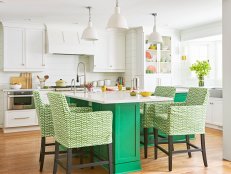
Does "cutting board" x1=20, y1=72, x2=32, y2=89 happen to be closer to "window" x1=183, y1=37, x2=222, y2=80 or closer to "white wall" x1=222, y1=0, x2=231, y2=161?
"window" x1=183, y1=37, x2=222, y2=80

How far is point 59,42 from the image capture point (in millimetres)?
6551

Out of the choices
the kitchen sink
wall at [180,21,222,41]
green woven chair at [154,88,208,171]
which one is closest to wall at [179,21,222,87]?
wall at [180,21,222,41]

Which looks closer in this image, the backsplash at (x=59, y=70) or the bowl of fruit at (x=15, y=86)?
the bowl of fruit at (x=15, y=86)

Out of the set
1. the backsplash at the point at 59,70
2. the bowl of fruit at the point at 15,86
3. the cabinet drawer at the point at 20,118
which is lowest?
the cabinet drawer at the point at 20,118

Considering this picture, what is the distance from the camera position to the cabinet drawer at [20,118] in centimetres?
589

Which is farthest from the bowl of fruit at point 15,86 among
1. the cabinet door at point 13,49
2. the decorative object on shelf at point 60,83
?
the decorative object on shelf at point 60,83

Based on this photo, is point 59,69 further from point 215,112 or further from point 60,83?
point 215,112

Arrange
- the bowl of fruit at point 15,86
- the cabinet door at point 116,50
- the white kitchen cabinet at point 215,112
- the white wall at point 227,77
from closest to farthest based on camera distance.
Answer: the white wall at point 227,77 → the white kitchen cabinet at point 215,112 → the bowl of fruit at point 15,86 → the cabinet door at point 116,50

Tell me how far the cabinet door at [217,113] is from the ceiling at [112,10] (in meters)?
1.75

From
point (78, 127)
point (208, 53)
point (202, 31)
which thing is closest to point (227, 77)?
point (78, 127)

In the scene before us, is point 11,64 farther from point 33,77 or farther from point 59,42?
point 59,42

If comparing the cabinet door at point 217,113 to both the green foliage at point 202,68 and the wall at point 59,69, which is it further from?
the wall at point 59,69

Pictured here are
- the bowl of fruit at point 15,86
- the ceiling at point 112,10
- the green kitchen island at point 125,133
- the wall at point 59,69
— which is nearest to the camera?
the green kitchen island at point 125,133

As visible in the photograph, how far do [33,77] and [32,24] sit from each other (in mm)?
1205
